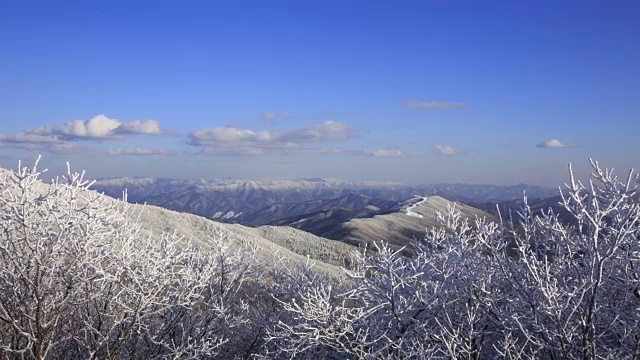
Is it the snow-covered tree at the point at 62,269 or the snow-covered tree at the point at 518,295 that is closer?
the snow-covered tree at the point at 518,295

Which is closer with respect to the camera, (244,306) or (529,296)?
(529,296)

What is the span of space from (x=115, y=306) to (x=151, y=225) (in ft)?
230

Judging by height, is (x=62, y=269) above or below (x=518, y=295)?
below

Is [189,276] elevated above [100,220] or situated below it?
below

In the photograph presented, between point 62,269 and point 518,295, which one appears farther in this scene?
point 62,269

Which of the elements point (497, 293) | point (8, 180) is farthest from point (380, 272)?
point (8, 180)

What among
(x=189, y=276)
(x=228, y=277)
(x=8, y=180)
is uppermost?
(x=8, y=180)

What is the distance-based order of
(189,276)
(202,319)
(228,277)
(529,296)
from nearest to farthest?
(529,296) → (189,276) → (202,319) → (228,277)

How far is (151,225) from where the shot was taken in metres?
78.8

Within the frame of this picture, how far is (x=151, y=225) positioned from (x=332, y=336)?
74.9 meters

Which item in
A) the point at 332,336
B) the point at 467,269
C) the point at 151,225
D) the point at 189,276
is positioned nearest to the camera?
the point at 332,336

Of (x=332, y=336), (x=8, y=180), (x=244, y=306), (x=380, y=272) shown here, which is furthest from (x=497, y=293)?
(x=8, y=180)

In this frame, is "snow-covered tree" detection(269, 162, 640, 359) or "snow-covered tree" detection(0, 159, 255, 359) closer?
"snow-covered tree" detection(269, 162, 640, 359)

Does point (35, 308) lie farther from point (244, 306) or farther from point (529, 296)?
point (529, 296)
